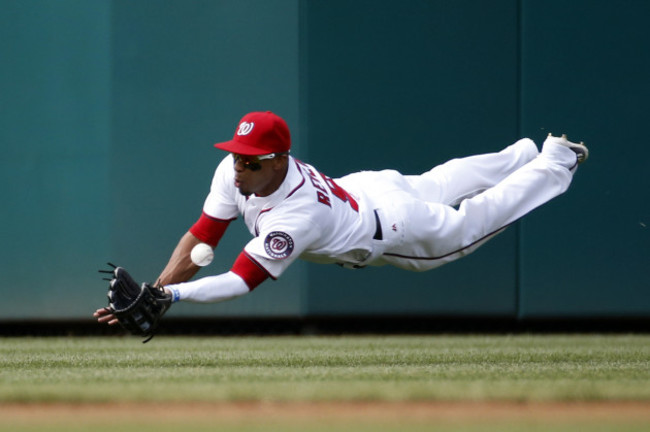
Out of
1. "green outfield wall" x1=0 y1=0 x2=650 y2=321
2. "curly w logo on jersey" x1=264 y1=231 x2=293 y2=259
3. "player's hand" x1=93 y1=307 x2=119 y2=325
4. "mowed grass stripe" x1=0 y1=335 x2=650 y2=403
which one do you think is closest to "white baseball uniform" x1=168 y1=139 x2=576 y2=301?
"curly w logo on jersey" x1=264 y1=231 x2=293 y2=259

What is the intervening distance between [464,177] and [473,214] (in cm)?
37

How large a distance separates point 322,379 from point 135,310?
85 centimetres

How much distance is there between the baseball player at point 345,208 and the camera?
4172 millimetres

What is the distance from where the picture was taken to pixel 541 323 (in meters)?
7.46

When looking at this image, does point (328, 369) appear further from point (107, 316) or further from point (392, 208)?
point (107, 316)

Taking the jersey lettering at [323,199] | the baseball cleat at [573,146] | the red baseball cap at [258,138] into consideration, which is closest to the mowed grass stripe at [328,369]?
the jersey lettering at [323,199]

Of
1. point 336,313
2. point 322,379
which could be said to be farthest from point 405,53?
point 322,379

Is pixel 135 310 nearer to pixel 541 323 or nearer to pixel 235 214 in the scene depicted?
pixel 235 214

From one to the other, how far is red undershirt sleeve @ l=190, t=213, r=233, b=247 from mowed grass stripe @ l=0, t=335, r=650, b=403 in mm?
654

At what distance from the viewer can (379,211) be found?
468 centimetres

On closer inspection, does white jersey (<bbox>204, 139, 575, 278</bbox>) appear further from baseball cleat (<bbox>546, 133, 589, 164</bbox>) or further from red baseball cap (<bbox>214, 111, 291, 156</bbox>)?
red baseball cap (<bbox>214, 111, 291, 156</bbox>)

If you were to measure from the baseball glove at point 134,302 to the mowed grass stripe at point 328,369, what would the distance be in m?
0.25

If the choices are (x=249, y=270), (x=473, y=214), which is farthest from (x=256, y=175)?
(x=473, y=214)

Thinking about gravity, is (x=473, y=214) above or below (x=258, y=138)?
below
